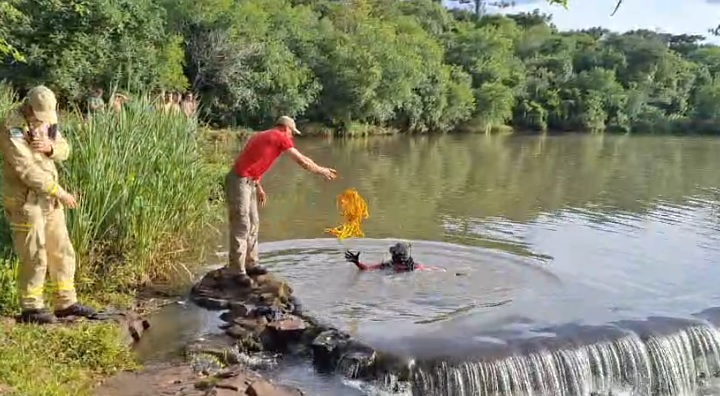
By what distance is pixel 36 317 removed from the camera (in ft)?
21.5

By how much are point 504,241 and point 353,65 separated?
33165 mm

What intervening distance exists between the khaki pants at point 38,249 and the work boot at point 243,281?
2.47 m

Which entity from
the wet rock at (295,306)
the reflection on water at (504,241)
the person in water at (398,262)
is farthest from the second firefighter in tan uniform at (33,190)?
the person in water at (398,262)

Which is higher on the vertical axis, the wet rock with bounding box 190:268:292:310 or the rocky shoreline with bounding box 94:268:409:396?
the wet rock with bounding box 190:268:292:310

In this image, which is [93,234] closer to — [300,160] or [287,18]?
[300,160]

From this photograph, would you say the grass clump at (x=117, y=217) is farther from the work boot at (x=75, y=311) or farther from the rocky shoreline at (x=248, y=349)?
the rocky shoreline at (x=248, y=349)

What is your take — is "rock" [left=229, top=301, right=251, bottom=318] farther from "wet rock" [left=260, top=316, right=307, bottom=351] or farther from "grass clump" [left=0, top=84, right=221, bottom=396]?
"grass clump" [left=0, top=84, right=221, bottom=396]

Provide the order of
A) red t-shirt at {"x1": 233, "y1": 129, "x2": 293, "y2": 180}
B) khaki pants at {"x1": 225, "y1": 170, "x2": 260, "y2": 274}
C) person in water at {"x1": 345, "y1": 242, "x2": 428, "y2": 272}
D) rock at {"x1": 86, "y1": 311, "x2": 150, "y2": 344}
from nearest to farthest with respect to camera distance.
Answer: rock at {"x1": 86, "y1": 311, "x2": 150, "y2": 344}
red t-shirt at {"x1": 233, "y1": 129, "x2": 293, "y2": 180}
khaki pants at {"x1": 225, "y1": 170, "x2": 260, "y2": 274}
person in water at {"x1": 345, "y1": 242, "x2": 428, "y2": 272}

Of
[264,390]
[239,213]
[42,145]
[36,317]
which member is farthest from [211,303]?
[42,145]

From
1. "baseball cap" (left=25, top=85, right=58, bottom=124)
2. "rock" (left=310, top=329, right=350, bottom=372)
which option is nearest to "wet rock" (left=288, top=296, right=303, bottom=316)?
"rock" (left=310, top=329, right=350, bottom=372)

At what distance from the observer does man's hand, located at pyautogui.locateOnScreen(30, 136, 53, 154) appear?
6.49 meters

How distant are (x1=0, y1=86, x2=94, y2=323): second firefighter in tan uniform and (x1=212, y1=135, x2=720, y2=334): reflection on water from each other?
3315 mm

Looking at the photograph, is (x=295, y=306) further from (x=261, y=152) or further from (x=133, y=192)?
(x=133, y=192)

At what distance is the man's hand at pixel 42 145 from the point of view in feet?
21.3
